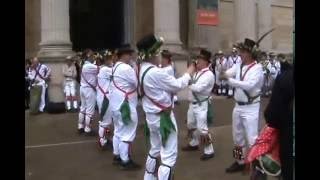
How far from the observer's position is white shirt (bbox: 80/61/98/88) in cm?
1308

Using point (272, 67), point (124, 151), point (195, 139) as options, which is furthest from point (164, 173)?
point (272, 67)

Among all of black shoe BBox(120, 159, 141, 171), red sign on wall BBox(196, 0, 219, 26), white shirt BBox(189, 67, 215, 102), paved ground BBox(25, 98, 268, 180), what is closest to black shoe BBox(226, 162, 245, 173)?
paved ground BBox(25, 98, 268, 180)

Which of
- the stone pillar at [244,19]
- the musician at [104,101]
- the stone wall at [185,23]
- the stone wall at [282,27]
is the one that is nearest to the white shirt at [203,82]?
the musician at [104,101]

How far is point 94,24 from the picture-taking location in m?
27.3

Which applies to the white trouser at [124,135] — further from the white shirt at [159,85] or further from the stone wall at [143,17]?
the stone wall at [143,17]

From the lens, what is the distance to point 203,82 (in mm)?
10609

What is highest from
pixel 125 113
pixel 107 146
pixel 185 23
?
pixel 185 23

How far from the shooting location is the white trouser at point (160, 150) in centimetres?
787

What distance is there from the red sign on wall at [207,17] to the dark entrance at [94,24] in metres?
3.58

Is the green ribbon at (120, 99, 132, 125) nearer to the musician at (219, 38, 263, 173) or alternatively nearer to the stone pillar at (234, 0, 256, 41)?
the musician at (219, 38, 263, 173)

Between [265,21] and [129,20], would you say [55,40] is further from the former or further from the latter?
[265,21]

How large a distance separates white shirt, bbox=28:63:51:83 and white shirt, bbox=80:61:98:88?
5059 millimetres

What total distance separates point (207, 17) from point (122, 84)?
14.5m
